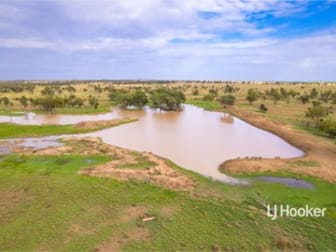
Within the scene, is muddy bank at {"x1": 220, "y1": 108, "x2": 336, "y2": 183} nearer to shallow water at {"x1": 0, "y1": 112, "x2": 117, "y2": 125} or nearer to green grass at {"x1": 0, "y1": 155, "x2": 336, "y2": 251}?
green grass at {"x1": 0, "y1": 155, "x2": 336, "y2": 251}

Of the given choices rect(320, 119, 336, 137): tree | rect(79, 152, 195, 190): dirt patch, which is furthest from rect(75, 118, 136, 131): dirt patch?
rect(320, 119, 336, 137): tree

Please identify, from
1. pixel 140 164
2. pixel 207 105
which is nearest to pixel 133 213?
pixel 140 164

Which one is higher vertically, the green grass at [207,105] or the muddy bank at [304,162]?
the green grass at [207,105]

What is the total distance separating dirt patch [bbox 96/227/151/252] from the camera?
1117cm

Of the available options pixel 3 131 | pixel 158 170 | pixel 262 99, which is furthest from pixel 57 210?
pixel 262 99

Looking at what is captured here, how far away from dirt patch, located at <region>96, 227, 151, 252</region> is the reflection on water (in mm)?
7834

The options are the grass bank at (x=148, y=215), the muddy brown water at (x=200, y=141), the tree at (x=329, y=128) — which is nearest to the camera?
the grass bank at (x=148, y=215)

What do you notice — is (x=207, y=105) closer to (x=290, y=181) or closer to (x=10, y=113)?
(x=10, y=113)

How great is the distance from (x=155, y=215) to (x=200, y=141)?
1701 centimetres

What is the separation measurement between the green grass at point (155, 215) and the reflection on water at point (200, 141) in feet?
13.4

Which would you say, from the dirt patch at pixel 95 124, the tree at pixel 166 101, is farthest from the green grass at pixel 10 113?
the tree at pixel 166 101

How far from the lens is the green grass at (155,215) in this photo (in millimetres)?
11531

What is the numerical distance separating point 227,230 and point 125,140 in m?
19.7

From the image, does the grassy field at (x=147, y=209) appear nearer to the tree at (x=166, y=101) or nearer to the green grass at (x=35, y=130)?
the green grass at (x=35, y=130)
